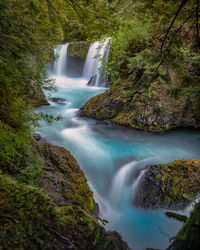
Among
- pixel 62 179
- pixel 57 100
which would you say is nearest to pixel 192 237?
pixel 62 179

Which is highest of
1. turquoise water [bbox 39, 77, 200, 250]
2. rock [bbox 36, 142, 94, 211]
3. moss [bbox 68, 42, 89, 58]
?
moss [bbox 68, 42, 89, 58]

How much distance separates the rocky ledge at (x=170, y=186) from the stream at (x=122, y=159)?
0.22 meters

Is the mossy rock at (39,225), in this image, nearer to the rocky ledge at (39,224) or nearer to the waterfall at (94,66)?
the rocky ledge at (39,224)

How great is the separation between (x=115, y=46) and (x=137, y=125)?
3857mm

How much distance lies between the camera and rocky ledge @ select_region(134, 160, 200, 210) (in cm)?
418

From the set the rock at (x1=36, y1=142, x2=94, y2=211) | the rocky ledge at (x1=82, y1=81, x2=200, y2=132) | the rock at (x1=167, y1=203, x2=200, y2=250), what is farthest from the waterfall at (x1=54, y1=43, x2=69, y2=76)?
the rock at (x1=167, y1=203, x2=200, y2=250)

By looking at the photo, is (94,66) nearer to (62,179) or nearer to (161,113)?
(161,113)

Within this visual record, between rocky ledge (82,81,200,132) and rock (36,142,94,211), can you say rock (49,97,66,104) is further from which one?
rock (36,142,94,211)

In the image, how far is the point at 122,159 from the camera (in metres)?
6.63

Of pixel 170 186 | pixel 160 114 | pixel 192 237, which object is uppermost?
pixel 192 237

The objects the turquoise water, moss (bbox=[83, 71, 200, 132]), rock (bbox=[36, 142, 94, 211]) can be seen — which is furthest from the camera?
moss (bbox=[83, 71, 200, 132])

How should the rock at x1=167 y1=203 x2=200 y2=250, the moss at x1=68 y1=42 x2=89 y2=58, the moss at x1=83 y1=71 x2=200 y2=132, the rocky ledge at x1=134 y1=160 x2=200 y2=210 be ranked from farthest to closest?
the moss at x1=83 y1=71 x2=200 y2=132, the rocky ledge at x1=134 y1=160 x2=200 y2=210, the moss at x1=68 y1=42 x2=89 y2=58, the rock at x1=167 y1=203 x2=200 y2=250

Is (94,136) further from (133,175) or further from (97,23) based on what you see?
(97,23)

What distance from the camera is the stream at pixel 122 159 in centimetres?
430
